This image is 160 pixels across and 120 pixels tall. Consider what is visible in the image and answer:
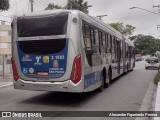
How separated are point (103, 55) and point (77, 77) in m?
3.98

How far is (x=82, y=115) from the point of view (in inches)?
344

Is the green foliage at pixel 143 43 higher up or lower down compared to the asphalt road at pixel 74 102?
higher up

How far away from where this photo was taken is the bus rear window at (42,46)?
32.7 ft

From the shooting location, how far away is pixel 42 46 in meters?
10.2

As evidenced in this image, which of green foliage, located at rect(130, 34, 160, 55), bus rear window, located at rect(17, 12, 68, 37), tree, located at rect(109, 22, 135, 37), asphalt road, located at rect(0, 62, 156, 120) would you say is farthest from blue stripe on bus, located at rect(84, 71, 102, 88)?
green foliage, located at rect(130, 34, 160, 55)

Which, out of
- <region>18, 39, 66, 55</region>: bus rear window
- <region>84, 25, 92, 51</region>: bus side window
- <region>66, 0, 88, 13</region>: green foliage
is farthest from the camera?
<region>66, 0, 88, 13</region>: green foliage

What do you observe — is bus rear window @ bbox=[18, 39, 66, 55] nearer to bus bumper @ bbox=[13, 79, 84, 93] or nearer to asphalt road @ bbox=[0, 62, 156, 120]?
bus bumper @ bbox=[13, 79, 84, 93]

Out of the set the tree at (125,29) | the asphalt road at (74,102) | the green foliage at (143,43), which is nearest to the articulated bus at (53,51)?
the asphalt road at (74,102)

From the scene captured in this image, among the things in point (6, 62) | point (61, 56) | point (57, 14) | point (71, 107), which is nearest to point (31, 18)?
point (57, 14)

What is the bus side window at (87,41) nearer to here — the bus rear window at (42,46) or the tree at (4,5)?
the bus rear window at (42,46)

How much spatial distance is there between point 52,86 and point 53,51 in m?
1.18

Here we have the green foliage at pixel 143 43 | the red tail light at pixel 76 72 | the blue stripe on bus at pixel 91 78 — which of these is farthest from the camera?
the green foliage at pixel 143 43

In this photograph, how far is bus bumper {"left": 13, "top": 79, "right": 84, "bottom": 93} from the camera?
9789mm

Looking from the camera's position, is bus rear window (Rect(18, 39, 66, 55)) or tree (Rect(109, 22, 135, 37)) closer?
bus rear window (Rect(18, 39, 66, 55))
